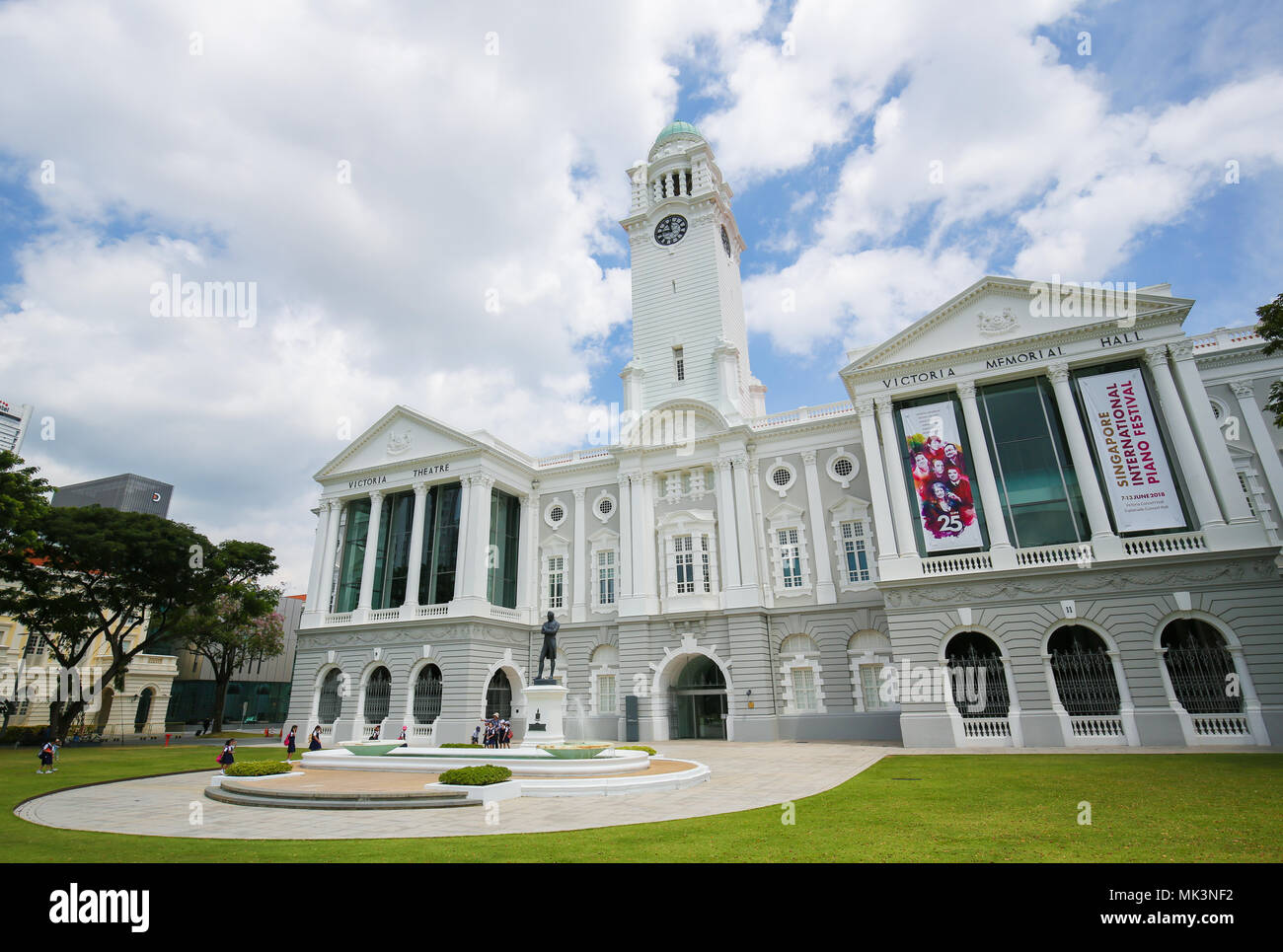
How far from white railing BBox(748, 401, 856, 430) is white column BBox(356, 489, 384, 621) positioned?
884 inches

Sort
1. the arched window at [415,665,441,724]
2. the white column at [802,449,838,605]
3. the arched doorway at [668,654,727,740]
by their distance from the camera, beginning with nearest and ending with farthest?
the white column at [802,449,838,605]
the arched doorway at [668,654,727,740]
the arched window at [415,665,441,724]

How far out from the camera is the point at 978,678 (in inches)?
1041

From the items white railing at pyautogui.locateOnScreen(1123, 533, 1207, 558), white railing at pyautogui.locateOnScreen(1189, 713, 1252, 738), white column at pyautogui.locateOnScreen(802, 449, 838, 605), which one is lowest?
white railing at pyautogui.locateOnScreen(1189, 713, 1252, 738)

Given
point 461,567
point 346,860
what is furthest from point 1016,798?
point 461,567

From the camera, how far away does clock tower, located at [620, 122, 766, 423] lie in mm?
40594

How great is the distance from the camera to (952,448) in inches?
1147

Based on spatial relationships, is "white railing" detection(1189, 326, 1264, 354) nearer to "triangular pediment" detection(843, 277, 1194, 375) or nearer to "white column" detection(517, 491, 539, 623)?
"triangular pediment" detection(843, 277, 1194, 375)

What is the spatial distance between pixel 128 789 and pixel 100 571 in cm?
2401

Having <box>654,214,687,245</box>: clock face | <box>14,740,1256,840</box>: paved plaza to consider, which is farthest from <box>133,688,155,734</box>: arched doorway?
<box>654,214,687,245</box>: clock face

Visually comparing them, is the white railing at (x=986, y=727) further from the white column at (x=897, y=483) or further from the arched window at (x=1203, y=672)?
the white column at (x=897, y=483)

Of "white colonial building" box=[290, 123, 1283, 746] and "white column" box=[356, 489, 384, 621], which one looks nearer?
"white colonial building" box=[290, 123, 1283, 746]

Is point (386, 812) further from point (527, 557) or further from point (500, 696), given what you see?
point (527, 557)

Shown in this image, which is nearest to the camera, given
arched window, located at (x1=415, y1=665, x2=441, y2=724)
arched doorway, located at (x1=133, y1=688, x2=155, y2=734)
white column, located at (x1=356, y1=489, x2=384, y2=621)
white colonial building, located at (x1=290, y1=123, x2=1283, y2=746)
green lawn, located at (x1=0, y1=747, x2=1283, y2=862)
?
green lawn, located at (x1=0, y1=747, x2=1283, y2=862)
